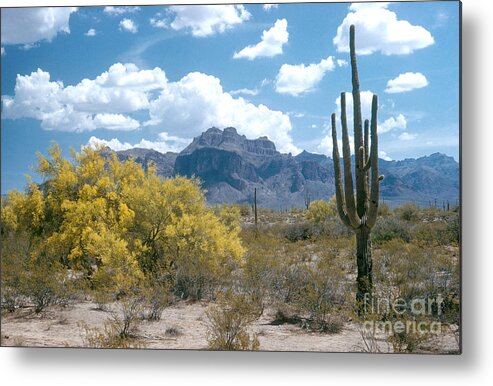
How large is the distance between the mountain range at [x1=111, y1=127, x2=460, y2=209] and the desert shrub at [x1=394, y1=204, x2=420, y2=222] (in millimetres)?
376

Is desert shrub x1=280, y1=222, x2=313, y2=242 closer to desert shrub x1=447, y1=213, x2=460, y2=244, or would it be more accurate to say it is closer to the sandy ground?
the sandy ground

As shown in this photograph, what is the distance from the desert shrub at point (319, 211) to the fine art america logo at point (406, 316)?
13.1ft

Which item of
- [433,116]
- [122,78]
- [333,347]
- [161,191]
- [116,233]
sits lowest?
[333,347]

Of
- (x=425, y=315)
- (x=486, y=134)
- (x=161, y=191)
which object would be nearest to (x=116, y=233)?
(x=161, y=191)

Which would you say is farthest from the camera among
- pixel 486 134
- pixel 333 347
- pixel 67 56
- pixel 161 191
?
pixel 161 191

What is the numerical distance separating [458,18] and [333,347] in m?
4.01

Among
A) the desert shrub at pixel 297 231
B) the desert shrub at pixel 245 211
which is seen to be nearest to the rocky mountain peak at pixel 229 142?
the desert shrub at pixel 297 231

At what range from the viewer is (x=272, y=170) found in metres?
11.0

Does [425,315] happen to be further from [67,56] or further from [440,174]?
[67,56]

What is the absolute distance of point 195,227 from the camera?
10297 mm

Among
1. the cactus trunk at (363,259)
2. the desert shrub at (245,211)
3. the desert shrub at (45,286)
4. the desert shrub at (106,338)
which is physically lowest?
the desert shrub at (106,338)

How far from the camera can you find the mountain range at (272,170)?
839cm

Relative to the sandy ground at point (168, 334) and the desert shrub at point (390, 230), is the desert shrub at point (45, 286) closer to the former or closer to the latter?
the sandy ground at point (168, 334)

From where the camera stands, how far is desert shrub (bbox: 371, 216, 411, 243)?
36.3 feet
